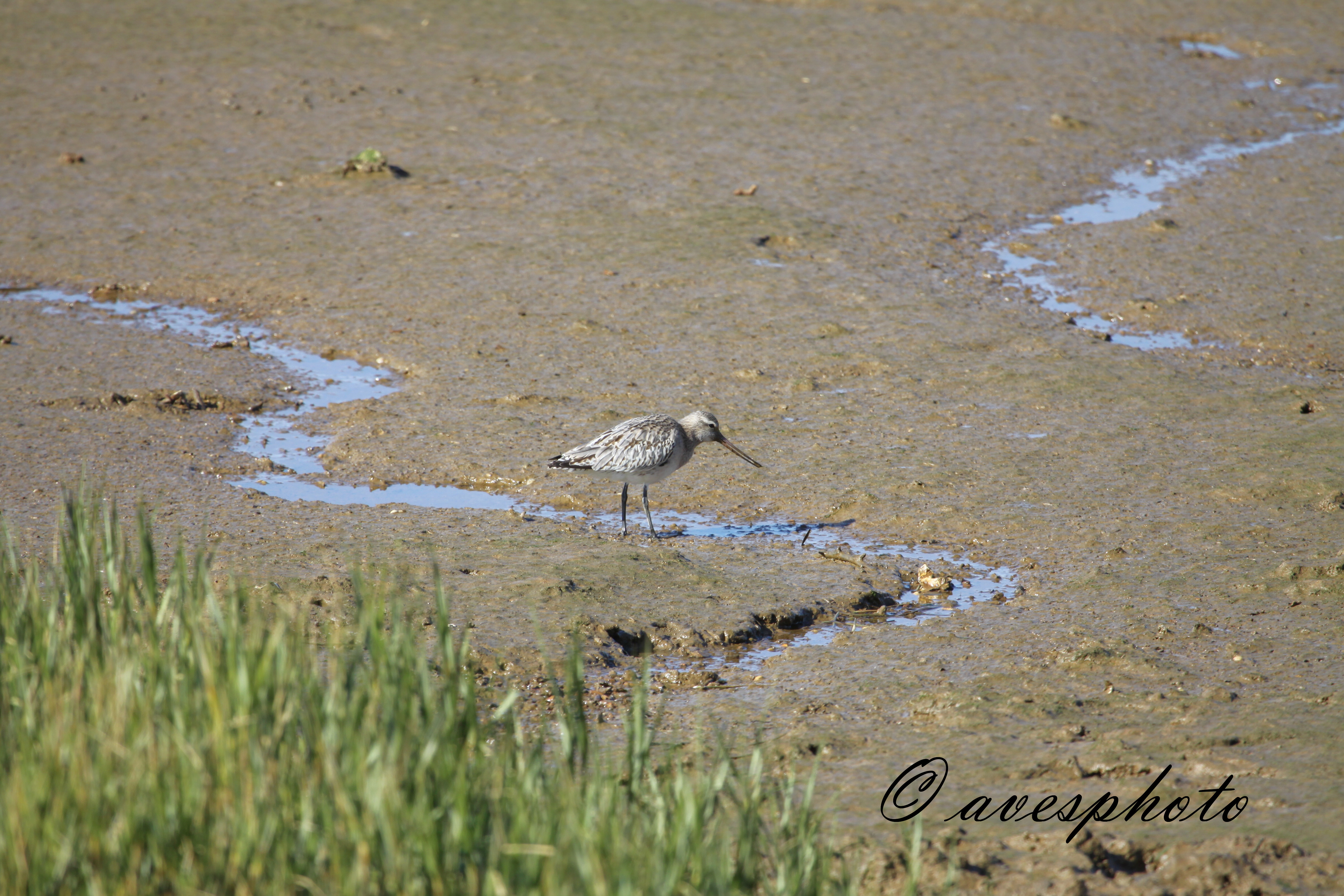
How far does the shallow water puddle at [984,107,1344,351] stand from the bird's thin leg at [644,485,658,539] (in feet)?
12.8

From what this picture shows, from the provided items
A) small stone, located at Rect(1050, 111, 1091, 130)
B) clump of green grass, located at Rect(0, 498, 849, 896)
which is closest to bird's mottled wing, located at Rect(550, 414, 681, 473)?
clump of green grass, located at Rect(0, 498, 849, 896)

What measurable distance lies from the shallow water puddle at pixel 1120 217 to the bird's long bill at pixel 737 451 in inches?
127

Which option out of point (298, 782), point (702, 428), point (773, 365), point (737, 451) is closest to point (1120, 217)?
point (773, 365)

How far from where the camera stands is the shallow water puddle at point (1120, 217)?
31.4 feet

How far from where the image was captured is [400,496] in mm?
7281

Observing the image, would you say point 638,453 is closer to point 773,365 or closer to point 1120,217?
point 773,365

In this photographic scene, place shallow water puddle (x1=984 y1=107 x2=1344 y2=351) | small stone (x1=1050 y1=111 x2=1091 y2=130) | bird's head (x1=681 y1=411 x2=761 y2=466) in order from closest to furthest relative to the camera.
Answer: bird's head (x1=681 y1=411 x2=761 y2=466), shallow water puddle (x1=984 y1=107 x2=1344 y2=351), small stone (x1=1050 y1=111 x2=1091 y2=130)

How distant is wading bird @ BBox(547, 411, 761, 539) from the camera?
23.0 ft

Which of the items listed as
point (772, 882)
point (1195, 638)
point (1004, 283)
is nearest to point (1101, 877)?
point (772, 882)

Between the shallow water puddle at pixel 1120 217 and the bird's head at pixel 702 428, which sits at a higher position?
the shallow water puddle at pixel 1120 217

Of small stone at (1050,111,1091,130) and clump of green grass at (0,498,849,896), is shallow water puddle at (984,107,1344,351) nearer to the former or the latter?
small stone at (1050,111,1091,130)

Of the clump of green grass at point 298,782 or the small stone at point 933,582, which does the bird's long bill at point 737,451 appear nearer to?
the small stone at point 933,582

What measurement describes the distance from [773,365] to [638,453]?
2.24 meters

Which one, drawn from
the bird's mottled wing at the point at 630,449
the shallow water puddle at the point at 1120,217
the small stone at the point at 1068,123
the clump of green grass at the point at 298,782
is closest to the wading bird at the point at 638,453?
the bird's mottled wing at the point at 630,449
